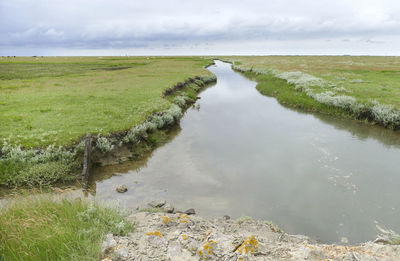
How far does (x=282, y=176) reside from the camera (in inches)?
528

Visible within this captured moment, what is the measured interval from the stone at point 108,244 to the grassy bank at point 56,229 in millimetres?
118

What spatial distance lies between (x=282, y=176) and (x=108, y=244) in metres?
10.3

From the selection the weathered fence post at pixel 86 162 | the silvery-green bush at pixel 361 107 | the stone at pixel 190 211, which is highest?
the silvery-green bush at pixel 361 107

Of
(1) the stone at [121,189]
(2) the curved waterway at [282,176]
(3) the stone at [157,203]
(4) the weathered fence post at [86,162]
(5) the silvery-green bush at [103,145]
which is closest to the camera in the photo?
(2) the curved waterway at [282,176]

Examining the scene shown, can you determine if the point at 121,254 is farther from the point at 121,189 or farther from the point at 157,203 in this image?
the point at 121,189

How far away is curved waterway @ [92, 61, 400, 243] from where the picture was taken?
1002 cm

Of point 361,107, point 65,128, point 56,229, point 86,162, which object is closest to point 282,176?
point 86,162

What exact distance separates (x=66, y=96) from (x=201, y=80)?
31.8 metres

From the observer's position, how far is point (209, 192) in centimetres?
1196

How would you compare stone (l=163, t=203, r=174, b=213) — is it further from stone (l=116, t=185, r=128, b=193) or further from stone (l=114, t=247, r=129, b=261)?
stone (l=114, t=247, r=129, b=261)

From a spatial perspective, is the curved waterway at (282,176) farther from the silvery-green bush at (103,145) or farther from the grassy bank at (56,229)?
the grassy bank at (56,229)

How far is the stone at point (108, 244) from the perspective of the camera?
18.0 ft

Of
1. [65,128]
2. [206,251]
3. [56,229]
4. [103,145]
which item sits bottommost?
[206,251]

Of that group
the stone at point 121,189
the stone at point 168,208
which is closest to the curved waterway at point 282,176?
the stone at point 121,189
